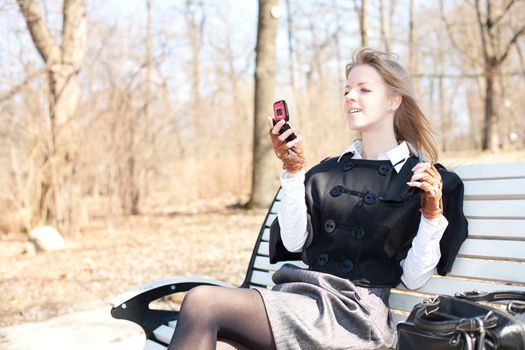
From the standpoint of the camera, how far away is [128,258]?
6348 mm

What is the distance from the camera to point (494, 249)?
222 centimetres

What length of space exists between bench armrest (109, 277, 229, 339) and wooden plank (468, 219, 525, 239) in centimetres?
128

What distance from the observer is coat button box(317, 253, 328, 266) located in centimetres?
236

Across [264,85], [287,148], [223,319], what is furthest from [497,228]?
[264,85]

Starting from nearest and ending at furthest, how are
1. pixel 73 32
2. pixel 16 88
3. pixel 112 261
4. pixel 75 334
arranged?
pixel 75 334, pixel 112 261, pixel 16 88, pixel 73 32

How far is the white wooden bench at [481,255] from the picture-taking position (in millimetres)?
2182

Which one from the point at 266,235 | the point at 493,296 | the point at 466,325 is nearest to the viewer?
the point at 466,325

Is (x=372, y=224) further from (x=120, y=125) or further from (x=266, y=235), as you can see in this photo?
(x=120, y=125)

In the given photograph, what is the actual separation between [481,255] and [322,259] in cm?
64

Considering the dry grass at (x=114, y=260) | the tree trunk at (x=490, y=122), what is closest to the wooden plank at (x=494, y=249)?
the dry grass at (x=114, y=260)

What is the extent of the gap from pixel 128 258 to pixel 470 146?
106 feet

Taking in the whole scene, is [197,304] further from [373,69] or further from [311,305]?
[373,69]

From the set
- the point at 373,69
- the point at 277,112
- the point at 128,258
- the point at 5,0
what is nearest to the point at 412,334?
the point at 277,112

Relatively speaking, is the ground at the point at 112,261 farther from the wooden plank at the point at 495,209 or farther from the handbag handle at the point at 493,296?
the handbag handle at the point at 493,296
